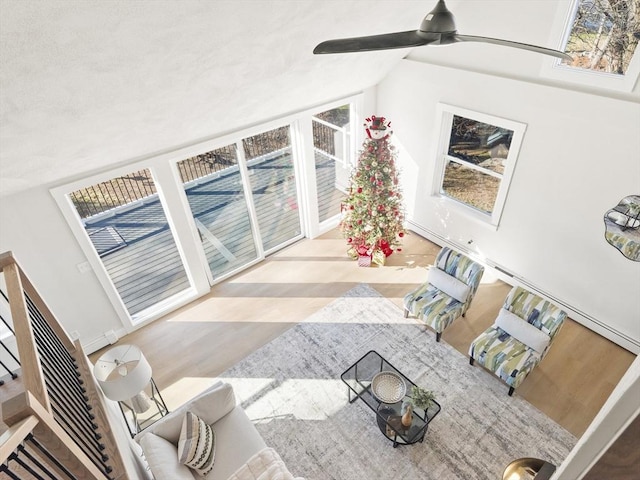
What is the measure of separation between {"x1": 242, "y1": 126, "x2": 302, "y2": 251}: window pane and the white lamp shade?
3.16m

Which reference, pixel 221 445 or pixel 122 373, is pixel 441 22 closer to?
pixel 122 373

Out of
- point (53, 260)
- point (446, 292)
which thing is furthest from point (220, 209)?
point (446, 292)

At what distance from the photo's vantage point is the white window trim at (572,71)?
345 centimetres

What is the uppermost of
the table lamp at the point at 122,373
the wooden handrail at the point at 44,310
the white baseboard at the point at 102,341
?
the wooden handrail at the point at 44,310

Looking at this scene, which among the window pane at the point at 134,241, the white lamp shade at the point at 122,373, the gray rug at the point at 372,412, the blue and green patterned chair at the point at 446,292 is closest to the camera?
the white lamp shade at the point at 122,373

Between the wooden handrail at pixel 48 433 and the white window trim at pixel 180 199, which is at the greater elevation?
the wooden handrail at pixel 48 433

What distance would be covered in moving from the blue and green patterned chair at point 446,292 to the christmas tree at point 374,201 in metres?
0.93

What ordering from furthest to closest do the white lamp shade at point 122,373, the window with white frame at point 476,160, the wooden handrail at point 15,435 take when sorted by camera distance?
the window with white frame at point 476,160, the white lamp shade at point 122,373, the wooden handrail at point 15,435

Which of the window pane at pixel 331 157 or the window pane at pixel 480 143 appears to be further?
the window pane at pixel 331 157

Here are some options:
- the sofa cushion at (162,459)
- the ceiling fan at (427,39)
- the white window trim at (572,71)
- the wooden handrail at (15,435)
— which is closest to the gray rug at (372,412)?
the sofa cushion at (162,459)

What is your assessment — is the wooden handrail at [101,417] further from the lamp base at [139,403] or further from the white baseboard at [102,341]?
the white baseboard at [102,341]

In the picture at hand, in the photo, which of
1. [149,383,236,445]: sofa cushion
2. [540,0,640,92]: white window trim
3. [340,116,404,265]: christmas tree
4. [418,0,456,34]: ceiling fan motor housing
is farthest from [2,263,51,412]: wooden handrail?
[540,0,640,92]: white window trim

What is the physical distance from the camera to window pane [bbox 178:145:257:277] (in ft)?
18.4

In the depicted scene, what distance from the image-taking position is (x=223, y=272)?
5.73 metres
